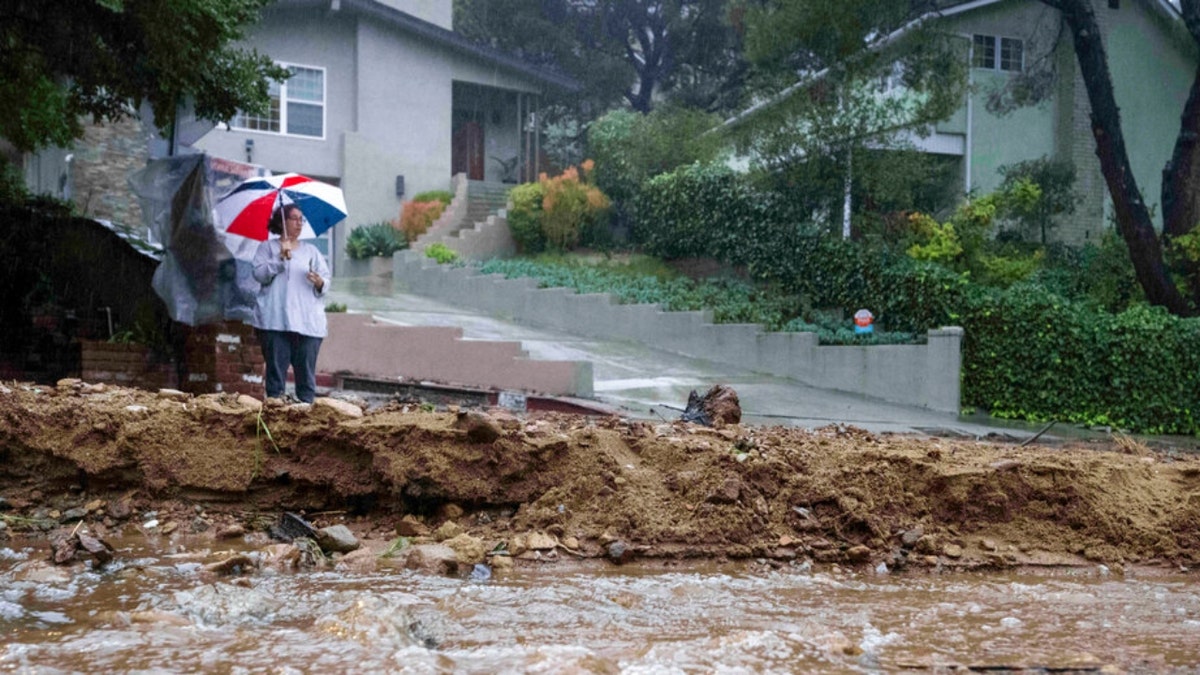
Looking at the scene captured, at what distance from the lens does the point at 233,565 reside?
16.0 feet

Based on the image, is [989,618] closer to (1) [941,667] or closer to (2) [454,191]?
(1) [941,667]

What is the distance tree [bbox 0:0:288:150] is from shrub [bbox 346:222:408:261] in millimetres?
13205

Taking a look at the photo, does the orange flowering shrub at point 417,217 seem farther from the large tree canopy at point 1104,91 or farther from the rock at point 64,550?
Answer: the rock at point 64,550

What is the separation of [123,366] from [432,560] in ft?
19.7

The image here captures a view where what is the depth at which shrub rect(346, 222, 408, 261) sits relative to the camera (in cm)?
2388

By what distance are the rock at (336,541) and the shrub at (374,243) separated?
18932 mm

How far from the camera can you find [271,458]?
5867 mm

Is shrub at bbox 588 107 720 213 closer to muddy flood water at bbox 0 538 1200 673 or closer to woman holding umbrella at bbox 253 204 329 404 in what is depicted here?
woman holding umbrella at bbox 253 204 329 404

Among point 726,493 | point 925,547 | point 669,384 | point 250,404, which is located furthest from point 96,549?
point 669,384

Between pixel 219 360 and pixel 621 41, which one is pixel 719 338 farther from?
pixel 621 41

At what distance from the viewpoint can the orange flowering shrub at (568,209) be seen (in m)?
22.9

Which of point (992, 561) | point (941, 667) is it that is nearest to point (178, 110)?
point (992, 561)

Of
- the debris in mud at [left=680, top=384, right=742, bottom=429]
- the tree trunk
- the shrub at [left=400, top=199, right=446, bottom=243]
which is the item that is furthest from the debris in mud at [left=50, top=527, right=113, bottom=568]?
the shrub at [left=400, top=199, right=446, bottom=243]

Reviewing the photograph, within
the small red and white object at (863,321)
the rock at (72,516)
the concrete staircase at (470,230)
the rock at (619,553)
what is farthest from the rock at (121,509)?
the concrete staircase at (470,230)
